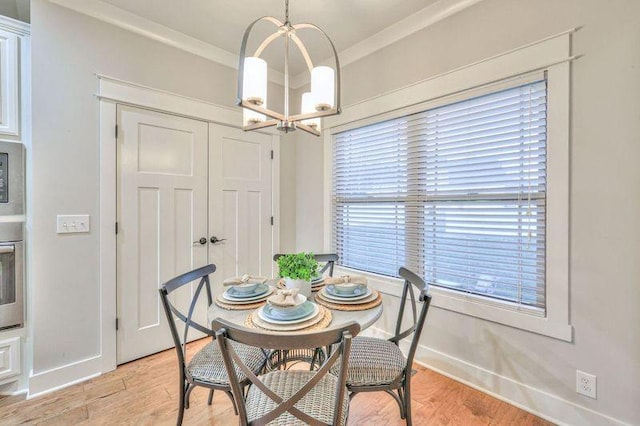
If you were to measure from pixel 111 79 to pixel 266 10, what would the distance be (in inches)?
50.2

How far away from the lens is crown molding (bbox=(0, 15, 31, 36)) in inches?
73.2

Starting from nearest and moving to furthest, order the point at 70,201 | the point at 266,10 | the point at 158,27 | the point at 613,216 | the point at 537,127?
the point at 613,216
the point at 537,127
the point at 70,201
the point at 266,10
the point at 158,27

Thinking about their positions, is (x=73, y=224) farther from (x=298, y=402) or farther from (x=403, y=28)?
(x=403, y=28)

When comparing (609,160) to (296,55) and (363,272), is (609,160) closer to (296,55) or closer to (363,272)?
(363,272)

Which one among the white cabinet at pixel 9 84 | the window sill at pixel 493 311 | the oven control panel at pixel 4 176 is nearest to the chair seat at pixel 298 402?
the window sill at pixel 493 311

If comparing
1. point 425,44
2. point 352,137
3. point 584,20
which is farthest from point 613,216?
point 352,137

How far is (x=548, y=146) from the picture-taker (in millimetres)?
1698

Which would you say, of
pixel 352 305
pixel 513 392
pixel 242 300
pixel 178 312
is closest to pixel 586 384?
pixel 513 392

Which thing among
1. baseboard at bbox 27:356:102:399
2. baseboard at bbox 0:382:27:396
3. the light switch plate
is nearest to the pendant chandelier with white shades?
the light switch plate

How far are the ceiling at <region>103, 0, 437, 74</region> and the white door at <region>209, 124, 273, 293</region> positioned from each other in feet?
2.62

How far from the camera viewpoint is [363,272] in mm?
2742

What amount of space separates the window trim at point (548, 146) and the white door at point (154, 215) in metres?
2.04

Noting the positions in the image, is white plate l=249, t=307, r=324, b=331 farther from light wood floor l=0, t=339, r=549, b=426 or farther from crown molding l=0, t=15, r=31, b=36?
crown molding l=0, t=15, r=31, b=36

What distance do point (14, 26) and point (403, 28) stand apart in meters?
2.69
